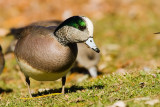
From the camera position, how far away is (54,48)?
4.75 meters

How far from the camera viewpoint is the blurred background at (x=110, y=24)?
8.71m

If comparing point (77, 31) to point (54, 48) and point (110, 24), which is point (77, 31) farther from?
point (110, 24)

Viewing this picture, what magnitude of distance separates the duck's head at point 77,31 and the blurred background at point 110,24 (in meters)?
2.56

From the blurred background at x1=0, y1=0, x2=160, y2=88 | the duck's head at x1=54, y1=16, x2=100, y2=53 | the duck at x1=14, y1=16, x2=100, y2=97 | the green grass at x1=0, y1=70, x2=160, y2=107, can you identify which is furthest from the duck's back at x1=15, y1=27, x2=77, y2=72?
the blurred background at x1=0, y1=0, x2=160, y2=88

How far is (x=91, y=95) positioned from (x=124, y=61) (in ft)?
14.4

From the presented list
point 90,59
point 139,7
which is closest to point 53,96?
point 90,59

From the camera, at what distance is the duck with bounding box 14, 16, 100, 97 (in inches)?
183

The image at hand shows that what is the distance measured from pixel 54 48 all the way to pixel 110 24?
721 cm

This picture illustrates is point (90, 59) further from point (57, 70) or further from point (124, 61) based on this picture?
point (57, 70)

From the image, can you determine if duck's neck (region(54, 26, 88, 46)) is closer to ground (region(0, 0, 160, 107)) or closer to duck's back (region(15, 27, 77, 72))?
duck's back (region(15, 27, 77, 72))

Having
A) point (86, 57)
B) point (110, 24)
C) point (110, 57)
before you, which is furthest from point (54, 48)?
point (110, 24)

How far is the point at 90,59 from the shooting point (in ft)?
28.1

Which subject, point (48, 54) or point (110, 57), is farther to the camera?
point (110, 57)

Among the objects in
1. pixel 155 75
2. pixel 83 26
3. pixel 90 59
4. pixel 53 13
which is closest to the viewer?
pixel 83 26
